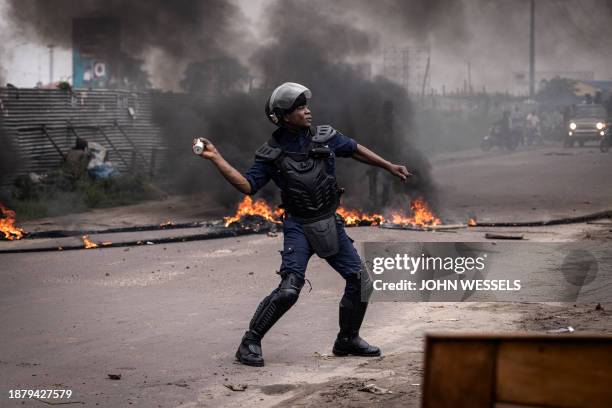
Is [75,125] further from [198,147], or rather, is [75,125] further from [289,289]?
[198,147]

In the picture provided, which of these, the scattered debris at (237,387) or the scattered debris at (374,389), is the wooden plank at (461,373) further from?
the scattered debris at (237,387)

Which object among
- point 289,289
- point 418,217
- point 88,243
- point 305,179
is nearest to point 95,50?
point 418,217

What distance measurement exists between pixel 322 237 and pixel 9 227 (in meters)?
8.65

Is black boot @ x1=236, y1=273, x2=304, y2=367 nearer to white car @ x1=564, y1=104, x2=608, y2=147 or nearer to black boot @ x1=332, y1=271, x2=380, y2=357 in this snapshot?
black boot @ x1=332, y1=271, x2=380, y2=357

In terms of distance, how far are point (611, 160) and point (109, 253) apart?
1798 cm

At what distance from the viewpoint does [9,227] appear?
13.1 meters

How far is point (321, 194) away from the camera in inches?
225

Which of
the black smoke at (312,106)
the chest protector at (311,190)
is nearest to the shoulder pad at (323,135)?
the chest protector at (311,190)

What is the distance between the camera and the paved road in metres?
5.24

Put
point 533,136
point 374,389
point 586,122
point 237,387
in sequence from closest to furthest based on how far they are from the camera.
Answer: point 374,389
point 237,387
point 586,122
point 533,136

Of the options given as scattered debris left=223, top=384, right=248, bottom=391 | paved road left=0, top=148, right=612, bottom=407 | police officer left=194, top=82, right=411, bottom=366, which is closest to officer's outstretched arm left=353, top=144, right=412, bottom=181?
police officer left=194, top=82, right=411, bottom=366

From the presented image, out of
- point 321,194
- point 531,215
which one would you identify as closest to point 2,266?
point 321,194

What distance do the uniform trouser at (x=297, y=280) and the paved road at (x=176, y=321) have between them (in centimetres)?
26

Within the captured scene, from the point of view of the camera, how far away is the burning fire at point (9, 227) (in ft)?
40.9
